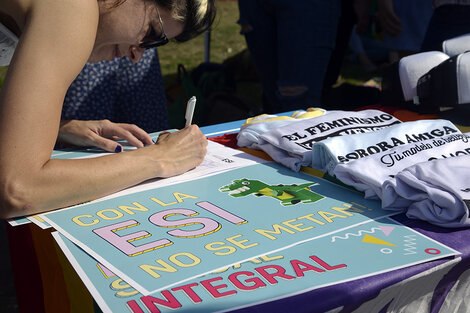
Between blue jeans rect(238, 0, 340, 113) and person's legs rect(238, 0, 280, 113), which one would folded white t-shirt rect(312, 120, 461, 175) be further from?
person's legs rect(238, 0, 280, 113)

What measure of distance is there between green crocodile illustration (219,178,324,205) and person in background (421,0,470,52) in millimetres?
1171

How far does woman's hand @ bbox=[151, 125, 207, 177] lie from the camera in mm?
1278

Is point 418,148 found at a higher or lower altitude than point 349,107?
higher

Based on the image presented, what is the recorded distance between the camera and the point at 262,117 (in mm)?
1591

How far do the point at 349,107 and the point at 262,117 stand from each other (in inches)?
70.1

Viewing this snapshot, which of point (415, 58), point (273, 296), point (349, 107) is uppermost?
point (415, 58)

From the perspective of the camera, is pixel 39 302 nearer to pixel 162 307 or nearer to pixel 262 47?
pixel 162 307

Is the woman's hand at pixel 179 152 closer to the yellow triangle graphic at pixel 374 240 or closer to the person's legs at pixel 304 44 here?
the yellow triangle graphic at pixel 374 240

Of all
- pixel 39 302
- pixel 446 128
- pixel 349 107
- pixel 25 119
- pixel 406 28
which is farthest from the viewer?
pixel 406 28

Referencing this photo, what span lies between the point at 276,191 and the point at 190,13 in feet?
1.59

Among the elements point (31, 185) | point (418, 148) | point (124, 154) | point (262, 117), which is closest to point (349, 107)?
point (262, 117)

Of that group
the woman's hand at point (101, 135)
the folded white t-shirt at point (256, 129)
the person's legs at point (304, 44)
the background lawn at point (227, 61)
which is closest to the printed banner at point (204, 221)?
the folded white t-shirt at point (256, 129)

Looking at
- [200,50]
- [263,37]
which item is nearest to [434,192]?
[263,37]

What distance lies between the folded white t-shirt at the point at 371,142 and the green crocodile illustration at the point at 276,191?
0.08m
